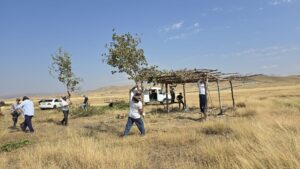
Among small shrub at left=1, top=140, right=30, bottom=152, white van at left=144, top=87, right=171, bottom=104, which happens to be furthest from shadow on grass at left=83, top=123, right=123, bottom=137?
white van at left=144, top=87, right=171, bottom=104

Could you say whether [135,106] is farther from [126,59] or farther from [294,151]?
[126,59]

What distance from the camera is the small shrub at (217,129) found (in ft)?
38.4

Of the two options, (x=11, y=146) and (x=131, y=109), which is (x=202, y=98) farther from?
(x=11, y=146)

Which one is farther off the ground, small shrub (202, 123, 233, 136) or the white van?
the white van

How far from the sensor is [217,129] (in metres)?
12.0

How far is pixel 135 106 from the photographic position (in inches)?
490

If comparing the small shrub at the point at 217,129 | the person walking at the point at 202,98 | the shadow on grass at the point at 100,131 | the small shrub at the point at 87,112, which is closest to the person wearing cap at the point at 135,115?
the shadow on grass at the point at 100,131

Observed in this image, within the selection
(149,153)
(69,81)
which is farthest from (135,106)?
(69,81)

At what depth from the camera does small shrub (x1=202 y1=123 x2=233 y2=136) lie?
1169cm

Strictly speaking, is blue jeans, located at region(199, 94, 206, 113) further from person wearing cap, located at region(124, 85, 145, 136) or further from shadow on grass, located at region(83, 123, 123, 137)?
Result: person wearing cap, located at region(124, 85, 145, 136)

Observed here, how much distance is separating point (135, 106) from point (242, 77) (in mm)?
15193

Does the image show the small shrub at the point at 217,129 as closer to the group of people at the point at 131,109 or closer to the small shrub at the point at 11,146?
the group of people at the point at 131,109

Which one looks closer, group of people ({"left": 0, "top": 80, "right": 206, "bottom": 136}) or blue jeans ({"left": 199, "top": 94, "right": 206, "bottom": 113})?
group of people ({"left": 0, "top": 80, "right": 206, "bottom": 136})

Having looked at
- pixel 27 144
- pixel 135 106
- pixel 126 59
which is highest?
pixel 126 59
